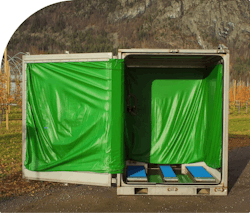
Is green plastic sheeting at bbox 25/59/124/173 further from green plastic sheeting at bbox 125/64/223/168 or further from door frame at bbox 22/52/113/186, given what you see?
green plastic sheeting at bbox 125/64/223/168

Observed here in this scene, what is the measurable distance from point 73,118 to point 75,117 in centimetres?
5

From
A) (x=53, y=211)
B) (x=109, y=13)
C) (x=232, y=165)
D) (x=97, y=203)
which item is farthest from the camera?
(x=109, y=13)

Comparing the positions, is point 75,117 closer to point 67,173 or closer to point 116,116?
point 116,116

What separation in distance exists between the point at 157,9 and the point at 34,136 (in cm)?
3993

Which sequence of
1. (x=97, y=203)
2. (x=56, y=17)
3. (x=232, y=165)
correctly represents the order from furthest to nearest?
(x=56, y=17), (x=232, y=165), (x=97, y=203)

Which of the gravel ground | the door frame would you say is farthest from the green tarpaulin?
the gravel ground

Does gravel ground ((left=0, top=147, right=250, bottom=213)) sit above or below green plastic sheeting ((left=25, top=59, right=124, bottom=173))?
below

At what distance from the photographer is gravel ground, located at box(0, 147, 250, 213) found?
12.2 feet

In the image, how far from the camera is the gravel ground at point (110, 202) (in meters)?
3.72

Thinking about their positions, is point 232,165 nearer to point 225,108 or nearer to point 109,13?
point 225,108

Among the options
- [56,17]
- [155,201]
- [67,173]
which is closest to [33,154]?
[67,173]

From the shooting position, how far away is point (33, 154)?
4.59 m

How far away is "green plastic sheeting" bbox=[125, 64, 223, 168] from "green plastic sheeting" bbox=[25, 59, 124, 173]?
3.63 feet

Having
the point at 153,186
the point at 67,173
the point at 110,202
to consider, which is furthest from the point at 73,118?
the point at 153,186
